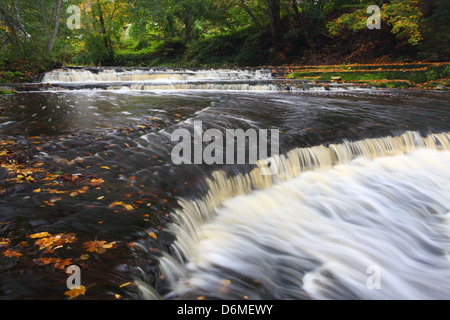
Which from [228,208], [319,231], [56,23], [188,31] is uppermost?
[188,31]

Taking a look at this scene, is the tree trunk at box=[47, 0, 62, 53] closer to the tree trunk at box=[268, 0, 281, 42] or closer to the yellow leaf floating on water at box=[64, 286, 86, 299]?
the tree trunk at box=[268, 0, 281, 42]

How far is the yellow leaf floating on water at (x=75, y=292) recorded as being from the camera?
204 cm

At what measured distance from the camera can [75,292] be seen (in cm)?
207

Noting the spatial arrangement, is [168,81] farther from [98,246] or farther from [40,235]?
[98,246]

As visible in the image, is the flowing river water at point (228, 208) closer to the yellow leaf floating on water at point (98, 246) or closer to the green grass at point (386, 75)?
the yellow leaf floating on water at point (98, 246)

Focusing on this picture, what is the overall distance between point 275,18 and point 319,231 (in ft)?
71.8

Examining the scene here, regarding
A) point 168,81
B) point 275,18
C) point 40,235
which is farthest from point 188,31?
point 40,235

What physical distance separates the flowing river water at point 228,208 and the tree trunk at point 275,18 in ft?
56.5

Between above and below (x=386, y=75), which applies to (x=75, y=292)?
below

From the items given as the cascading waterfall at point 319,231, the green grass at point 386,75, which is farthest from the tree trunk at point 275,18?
the cascading waterfall at point 319,231

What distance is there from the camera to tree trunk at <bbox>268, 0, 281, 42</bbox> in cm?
2217

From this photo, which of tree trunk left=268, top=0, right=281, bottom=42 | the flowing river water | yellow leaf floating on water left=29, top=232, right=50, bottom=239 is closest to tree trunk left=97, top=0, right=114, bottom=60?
tree trunk left=268, top=0, right=281, bottom=42

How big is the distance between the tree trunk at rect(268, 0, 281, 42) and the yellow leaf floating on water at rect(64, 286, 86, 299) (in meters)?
23.5

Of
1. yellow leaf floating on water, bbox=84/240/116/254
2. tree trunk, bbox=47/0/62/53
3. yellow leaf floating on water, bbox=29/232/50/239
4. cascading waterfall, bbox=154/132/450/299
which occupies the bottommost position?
cascading waterfall, bbox=154/132/450/299
